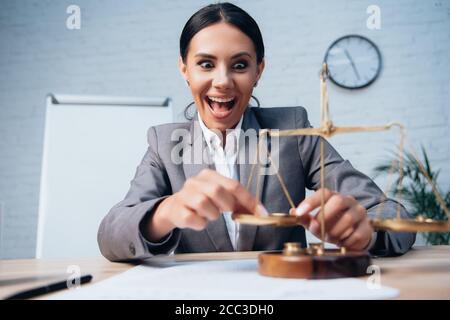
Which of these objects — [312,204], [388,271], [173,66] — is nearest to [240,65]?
[312,204]

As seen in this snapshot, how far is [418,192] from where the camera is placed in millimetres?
2602

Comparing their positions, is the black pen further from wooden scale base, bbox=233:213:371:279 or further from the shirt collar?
the shirt collar

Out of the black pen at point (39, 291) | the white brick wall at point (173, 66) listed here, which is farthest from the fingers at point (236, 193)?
the white brick wall at point (173, 66)

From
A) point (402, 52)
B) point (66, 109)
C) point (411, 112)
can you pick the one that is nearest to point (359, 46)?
point (402, 52)

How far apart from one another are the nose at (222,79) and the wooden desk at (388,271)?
445 millimetres

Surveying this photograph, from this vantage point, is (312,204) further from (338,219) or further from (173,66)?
(173,66)

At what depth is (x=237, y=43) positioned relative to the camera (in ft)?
3.72

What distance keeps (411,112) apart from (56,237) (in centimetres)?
225

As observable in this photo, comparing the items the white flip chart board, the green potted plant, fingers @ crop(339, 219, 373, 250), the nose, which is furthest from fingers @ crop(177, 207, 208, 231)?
the green potted plant

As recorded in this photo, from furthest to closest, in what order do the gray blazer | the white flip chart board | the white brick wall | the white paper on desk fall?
the white brick wall < the white flip chart board < the gray blazer < the white paper on desk

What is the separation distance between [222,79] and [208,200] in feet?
1.79

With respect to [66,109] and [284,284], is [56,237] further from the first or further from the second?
[284,284]

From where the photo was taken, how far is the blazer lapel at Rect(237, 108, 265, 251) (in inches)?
43.4

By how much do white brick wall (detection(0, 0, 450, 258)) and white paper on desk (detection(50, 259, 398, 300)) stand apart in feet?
7.63
